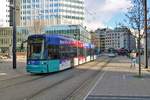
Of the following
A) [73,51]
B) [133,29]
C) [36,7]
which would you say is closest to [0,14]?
[36,7]

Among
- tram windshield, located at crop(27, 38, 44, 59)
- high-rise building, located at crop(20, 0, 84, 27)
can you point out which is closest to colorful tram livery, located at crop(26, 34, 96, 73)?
tram windshield, located at crop(27, 38, 44, 59)

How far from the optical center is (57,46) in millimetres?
33406

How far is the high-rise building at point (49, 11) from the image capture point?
100 m

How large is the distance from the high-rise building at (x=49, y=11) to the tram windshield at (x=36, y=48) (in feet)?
199

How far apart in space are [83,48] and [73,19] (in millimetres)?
68358

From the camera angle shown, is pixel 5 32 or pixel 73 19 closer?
pixel 73 19

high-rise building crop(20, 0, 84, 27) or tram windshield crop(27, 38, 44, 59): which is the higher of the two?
high-rise building crop(20, 0, 84, 27)

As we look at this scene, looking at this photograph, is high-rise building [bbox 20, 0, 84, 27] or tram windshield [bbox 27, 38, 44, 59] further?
high-rise building [bbox 20, 0, 84, 27]

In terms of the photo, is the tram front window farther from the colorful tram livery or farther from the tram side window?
the tram side window

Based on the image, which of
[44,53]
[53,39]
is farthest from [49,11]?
[44,53]

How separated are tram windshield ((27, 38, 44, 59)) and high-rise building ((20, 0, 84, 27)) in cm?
6062

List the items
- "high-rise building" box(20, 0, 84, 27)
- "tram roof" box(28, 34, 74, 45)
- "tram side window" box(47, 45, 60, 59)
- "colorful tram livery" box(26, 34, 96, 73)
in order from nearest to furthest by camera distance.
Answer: "colorful tram livery" box(26, 34, 96, 73), "tram roof" box(28, 34, 74, 45), "tram side window" box(47, 45, 60, 59), "high-rise building" box(20, 0, 84, 27)

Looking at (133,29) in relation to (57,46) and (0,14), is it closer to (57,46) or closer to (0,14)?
(57,46)

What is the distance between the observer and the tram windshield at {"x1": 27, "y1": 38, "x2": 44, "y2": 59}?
1203 inches
